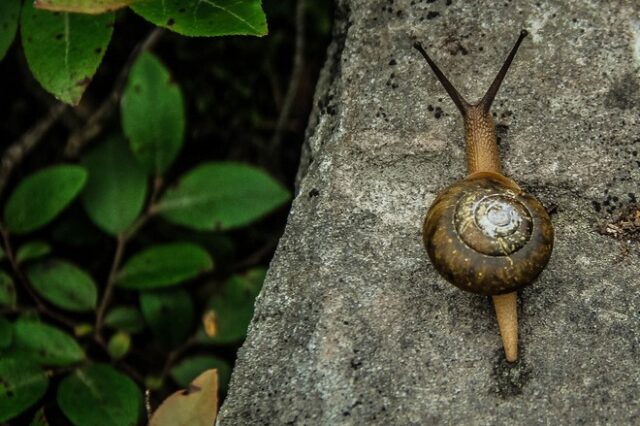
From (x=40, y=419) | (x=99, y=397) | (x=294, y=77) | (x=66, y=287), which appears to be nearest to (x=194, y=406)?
(x=99, y=397)

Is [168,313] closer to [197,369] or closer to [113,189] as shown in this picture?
[197,369]

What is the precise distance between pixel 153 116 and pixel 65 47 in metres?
0.32

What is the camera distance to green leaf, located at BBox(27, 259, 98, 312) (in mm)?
1937

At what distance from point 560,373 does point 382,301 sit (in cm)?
33

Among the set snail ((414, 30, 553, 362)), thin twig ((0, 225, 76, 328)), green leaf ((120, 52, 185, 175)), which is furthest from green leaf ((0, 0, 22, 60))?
snail ((414, 30, 553, 362))

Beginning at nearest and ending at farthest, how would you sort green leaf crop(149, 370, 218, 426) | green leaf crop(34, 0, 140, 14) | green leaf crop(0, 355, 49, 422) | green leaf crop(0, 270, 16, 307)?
1. green leaf crop(34, 0, 140, 14)
2. green leaf crop(149, 370, 218, 426)
3. green leaf crop(0, 355, 49, 422)
4. green leaf crop(0, 270, 16, 307)

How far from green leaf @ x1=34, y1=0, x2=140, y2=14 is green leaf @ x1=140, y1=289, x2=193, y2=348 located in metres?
0.71

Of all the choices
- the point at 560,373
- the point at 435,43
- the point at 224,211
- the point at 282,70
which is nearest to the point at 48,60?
the point at 224,211

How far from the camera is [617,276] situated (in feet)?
5.30

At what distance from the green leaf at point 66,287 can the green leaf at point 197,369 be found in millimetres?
239

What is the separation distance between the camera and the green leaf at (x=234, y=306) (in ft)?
6.61

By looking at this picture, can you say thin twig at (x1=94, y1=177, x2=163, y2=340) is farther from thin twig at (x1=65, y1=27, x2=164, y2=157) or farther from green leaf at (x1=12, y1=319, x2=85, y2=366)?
thin twig at (x1=65, y1=27, x2=164, y2=157)

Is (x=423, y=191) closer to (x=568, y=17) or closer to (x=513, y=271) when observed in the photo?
(x=513, y=271)

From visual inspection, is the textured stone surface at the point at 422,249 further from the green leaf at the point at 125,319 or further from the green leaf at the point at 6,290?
the green leaf at the point at 6,290
